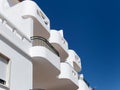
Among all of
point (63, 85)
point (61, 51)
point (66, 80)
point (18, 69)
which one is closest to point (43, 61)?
point (18, 69)

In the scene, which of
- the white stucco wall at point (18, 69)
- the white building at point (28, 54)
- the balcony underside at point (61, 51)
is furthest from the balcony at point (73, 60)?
the white stucco wall at point (18, 69)

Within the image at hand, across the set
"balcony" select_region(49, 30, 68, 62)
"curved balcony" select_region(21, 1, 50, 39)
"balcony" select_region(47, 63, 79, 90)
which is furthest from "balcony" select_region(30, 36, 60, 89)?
"balcony" select_region(49, 30, 68, 62)

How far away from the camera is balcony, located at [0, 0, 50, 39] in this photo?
54.2ft

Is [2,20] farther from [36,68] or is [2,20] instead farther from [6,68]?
[36,68]

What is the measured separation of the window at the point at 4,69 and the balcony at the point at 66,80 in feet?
20.0

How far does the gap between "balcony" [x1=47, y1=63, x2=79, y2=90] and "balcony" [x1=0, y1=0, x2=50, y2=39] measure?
2.96 m

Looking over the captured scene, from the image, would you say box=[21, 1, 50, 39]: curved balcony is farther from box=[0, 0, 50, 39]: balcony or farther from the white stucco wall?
the white stucco wall

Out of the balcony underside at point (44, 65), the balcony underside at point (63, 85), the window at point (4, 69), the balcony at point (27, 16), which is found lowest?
the window at point (4, 69)

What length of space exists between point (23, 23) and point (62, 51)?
26.0 feet

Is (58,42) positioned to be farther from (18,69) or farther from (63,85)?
(18,69)

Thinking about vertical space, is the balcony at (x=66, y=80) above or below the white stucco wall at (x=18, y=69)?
above

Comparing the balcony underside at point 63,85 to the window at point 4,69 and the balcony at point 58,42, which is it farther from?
the window at point 4,69

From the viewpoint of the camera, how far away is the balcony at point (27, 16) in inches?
650

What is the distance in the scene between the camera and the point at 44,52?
50.0 feet
